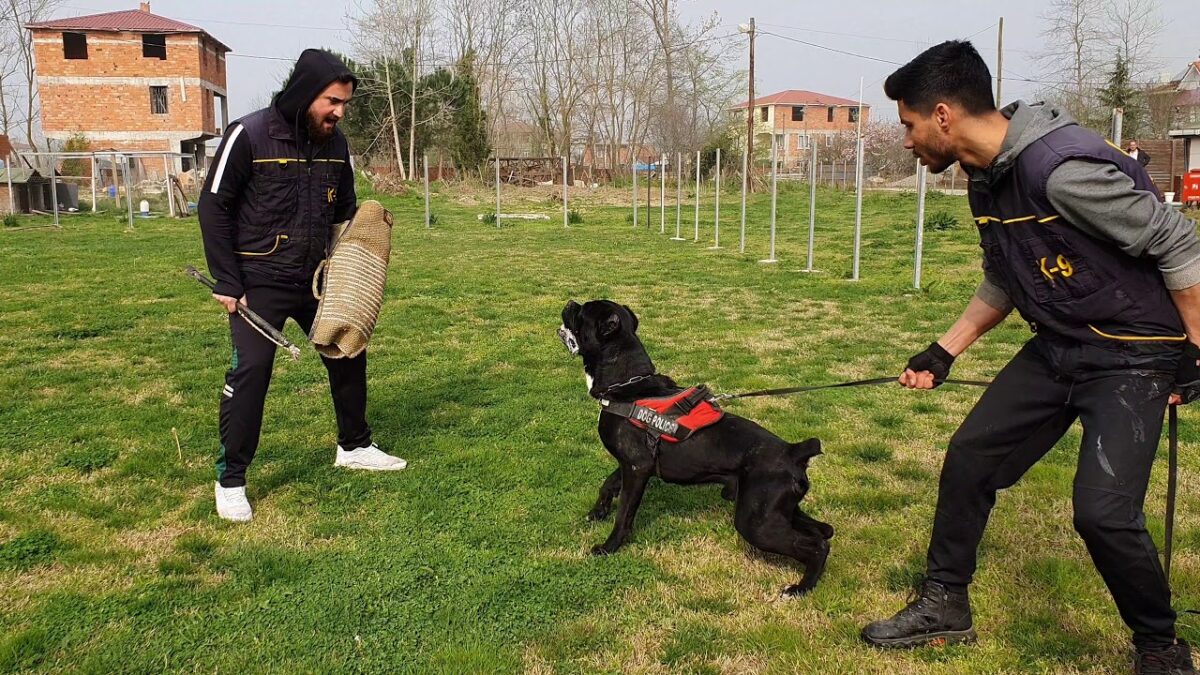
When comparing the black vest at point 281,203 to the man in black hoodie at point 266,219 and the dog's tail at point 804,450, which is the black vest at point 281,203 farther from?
the dog's tail at point 804,450

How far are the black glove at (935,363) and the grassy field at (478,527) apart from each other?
94 cm

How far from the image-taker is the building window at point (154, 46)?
43094mm

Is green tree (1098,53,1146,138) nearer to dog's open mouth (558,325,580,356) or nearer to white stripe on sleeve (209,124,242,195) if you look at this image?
dog's open mouth (558,325,580,356)

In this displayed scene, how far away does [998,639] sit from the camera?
118 inches

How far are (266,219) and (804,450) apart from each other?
262cm

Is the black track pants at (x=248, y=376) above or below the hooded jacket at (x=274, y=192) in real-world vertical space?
below

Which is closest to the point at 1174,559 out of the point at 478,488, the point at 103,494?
the point at 478,488

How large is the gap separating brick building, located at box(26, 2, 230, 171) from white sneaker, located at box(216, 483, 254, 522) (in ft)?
143

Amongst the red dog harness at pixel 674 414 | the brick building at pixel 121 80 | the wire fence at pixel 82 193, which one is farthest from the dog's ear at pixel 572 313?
the brick building at pixel 121 80

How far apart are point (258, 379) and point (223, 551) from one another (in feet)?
2.60

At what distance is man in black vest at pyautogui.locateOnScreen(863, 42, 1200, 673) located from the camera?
2266 millimetres

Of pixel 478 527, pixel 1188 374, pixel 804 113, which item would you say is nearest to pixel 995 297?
pixel 1188 374

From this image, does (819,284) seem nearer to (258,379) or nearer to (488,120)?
(258,379)

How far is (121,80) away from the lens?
4303 cm
